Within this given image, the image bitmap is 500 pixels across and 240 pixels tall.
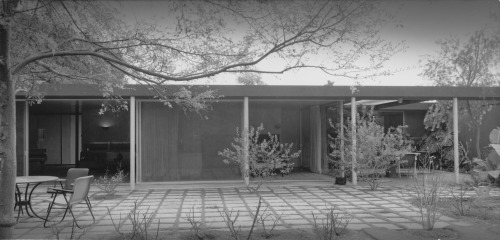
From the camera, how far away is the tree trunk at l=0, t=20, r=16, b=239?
16.6 ft

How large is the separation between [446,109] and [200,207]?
11705 millimetres

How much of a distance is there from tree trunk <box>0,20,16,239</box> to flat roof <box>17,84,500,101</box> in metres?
5.78

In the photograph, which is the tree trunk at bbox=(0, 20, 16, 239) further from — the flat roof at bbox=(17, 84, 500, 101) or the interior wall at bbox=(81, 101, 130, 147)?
the interior wall at bbox=(81, 101, 130, 147)

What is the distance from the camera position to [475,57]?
16.8 meters

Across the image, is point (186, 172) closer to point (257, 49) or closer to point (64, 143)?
point (257, 49)

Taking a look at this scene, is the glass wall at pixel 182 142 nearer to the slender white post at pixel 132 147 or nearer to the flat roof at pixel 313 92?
the slender white post at pixel 132 147

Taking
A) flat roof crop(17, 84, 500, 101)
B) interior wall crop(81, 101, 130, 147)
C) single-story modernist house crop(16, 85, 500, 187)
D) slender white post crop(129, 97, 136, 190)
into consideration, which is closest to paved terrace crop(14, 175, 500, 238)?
slender white post crop(129, 97, 136, 190)

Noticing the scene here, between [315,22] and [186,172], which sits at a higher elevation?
[315,22]

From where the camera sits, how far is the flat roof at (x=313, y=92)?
1119 centimetres

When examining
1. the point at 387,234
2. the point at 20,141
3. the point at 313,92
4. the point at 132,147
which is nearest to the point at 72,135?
the point at 20,141

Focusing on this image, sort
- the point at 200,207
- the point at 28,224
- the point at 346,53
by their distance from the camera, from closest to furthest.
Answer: the point at 346,53, the point at 28,224, the point at 200,207

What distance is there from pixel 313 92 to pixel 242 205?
4181 millimetres

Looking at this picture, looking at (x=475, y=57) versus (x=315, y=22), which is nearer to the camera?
(x=315, y=22)

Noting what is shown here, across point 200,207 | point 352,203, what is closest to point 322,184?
point 352,203
